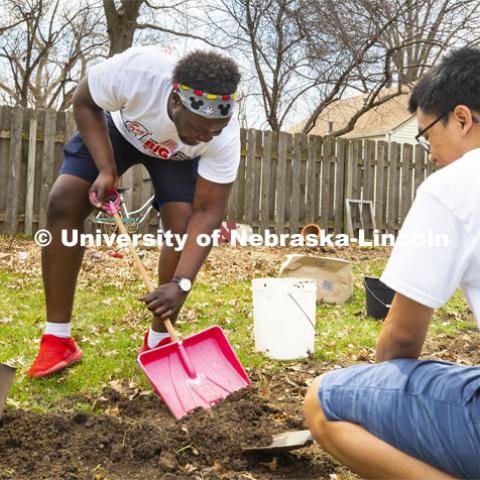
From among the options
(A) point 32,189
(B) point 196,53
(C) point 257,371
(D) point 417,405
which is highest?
(B) point 196,53

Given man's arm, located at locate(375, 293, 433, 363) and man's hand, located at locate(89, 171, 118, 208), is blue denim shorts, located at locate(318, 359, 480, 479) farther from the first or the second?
man's hand, located at locate(89, 171, 118, 208)

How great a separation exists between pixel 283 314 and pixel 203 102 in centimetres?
157

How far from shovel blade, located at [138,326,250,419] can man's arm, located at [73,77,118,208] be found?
0.89 m

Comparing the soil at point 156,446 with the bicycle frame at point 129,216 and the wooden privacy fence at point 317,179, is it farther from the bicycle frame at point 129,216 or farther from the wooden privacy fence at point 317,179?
the wooden privacy fence at point 317,179

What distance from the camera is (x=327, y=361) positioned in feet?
13.3

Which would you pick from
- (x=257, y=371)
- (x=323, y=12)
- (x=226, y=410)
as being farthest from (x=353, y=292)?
(x=323, y=12)

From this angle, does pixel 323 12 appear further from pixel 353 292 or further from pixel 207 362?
pixel 207 362

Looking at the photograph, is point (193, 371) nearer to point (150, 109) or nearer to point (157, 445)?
point (157, 445)

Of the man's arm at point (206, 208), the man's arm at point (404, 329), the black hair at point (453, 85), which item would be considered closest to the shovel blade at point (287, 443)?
the man's arm at point (404, 329)

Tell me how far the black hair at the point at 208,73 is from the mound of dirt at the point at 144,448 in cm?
153

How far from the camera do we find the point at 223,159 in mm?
3486

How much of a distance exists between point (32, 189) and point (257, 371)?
627 cm

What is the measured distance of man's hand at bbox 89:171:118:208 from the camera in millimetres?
3332

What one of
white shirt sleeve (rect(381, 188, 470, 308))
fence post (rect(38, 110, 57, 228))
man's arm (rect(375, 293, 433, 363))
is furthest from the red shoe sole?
fence post (rect(38, 110, 57, 228))
